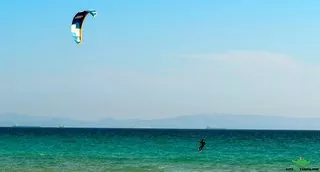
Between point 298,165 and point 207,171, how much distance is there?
7582mm

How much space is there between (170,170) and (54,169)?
20.1ft

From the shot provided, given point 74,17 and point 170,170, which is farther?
point 170,170

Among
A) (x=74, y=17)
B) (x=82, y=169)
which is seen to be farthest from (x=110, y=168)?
(x=74, y=17)

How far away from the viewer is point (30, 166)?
33781mm

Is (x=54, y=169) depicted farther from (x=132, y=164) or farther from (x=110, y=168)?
(x=132, y=164)

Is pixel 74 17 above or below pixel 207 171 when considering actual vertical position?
above

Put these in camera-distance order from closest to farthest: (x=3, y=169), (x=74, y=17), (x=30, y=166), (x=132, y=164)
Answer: (x=74, y=17), (x=3, y=169), (x=30, y=166), (x=132, y=164)

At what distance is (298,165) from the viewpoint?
36.5 meters

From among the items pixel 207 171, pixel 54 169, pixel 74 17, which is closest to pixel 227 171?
pixel 207 171

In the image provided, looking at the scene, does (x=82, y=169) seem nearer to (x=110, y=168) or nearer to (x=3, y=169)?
(x=110, y=168)

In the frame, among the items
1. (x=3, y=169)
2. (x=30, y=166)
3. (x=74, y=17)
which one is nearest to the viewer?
(x=74, y=17)

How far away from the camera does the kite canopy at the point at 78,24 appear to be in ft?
69.3

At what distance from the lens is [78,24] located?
21797mm

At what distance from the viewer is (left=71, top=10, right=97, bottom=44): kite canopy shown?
21.1m
